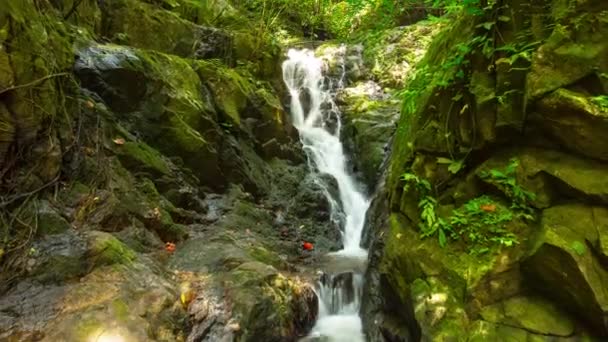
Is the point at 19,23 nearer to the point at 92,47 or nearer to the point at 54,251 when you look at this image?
the point at 92,47

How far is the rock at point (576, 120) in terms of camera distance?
11.6ft

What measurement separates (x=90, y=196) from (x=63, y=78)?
180cm

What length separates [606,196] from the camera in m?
3.50

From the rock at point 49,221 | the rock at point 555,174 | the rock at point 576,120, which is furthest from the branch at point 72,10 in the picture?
the rock at point 576,120

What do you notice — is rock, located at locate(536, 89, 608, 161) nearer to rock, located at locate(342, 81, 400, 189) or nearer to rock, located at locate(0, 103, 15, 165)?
rock, located at locate(0, 103, 15, 165)

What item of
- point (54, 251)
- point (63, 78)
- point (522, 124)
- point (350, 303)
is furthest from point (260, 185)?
point (522, 124)

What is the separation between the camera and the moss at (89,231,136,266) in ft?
15.5

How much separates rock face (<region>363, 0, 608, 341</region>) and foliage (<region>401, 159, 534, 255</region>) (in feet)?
0.03

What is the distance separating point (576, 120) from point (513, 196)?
856mm

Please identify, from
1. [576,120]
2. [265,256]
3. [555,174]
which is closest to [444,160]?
[555,174]

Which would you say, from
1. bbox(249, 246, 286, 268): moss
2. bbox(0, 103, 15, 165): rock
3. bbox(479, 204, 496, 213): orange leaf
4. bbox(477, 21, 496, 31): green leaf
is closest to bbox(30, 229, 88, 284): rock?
bbox(0, 103, 15, 165): rock

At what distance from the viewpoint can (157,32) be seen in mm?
9586

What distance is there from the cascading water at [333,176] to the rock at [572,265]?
8.51ft

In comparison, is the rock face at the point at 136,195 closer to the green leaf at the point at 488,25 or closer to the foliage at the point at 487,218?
the foliage at the point at 487,218
